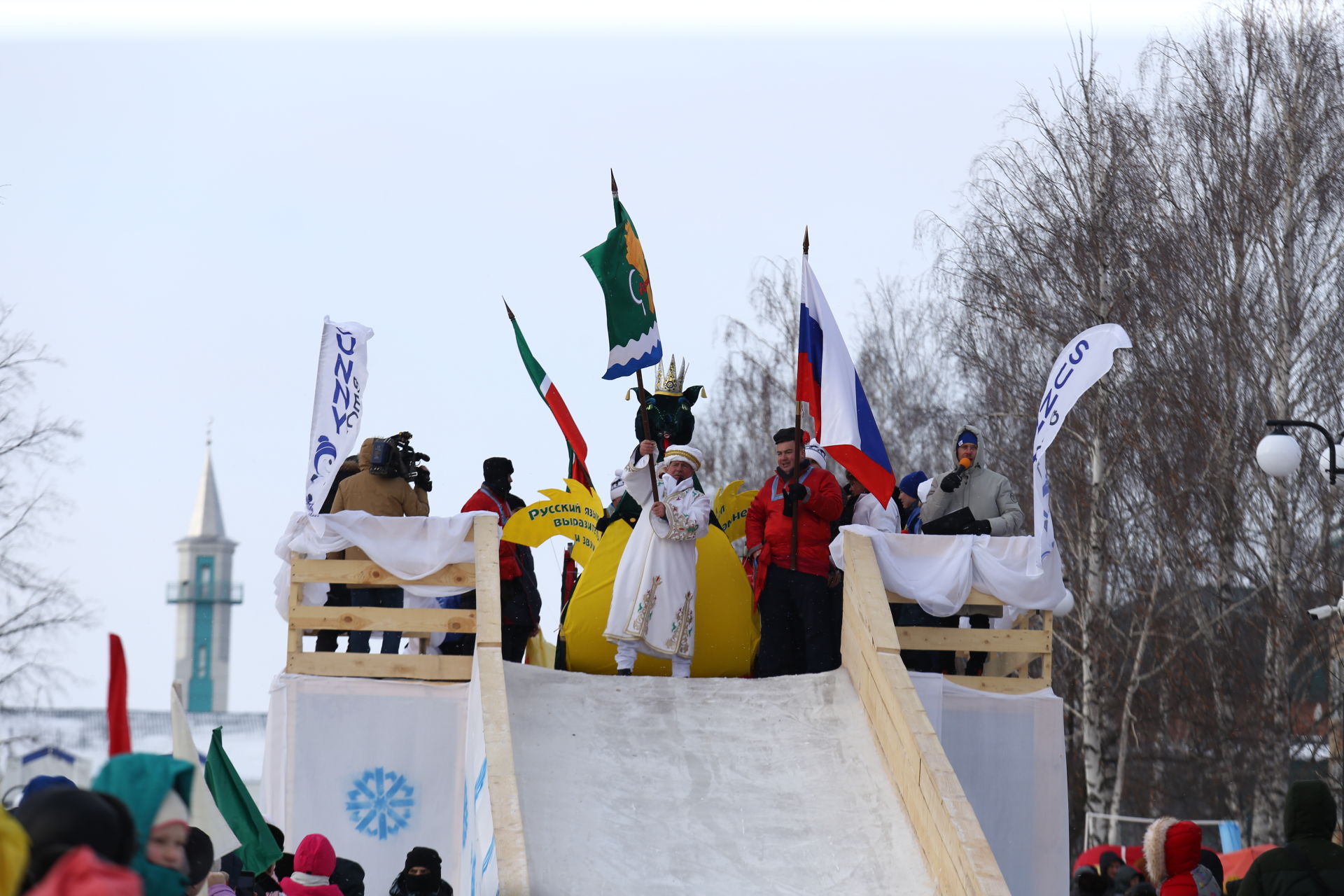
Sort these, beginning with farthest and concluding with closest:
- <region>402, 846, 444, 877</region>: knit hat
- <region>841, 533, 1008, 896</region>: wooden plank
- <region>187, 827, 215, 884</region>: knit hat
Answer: <region>402, 846, 444, 877</region>: knit hat → <region>841, 533, 1008, 896</region>: wooden plank → <region>187, 827, 215, 884</region>: knit hat

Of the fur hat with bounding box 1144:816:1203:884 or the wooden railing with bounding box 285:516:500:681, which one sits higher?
the wooden railing with bounding box 285:516:500:681

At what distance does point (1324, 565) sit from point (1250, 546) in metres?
0.84

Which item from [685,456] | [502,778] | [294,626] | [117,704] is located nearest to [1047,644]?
[685,456]

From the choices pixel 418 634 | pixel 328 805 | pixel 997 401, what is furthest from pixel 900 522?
pixel 997 401

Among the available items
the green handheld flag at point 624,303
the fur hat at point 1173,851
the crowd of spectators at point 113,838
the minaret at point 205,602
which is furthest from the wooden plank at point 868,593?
the minaret at point 205,602

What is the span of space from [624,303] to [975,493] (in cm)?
271

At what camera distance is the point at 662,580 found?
10594 millimetres

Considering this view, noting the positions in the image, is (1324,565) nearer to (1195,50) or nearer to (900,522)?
(1195,50)

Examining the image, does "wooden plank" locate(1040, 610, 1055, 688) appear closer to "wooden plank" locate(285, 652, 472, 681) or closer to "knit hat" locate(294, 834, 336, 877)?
"wooden plank" locate(285, 652, 472, 681)

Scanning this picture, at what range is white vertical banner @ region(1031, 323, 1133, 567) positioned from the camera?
10430 millimetres

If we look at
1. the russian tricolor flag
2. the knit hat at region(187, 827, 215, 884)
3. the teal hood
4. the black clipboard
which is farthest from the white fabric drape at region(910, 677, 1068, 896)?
the teal hood

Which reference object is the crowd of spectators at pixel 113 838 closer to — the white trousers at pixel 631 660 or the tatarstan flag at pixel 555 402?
the white trousers at pixel 631 660

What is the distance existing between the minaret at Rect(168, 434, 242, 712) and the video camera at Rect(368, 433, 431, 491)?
316 ft

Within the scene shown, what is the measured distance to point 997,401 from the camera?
2291cm
